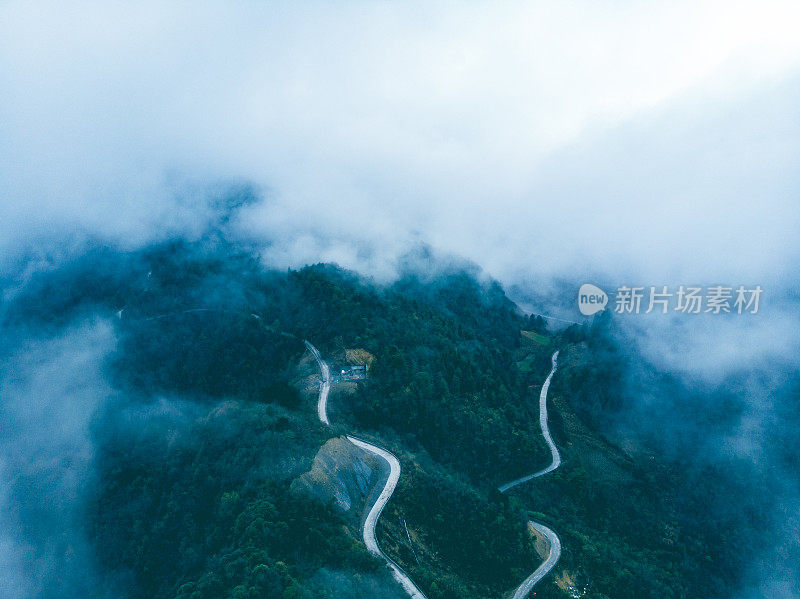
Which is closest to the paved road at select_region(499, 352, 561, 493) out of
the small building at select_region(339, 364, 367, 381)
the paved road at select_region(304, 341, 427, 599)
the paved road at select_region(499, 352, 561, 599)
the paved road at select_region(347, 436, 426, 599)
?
the paved road at select_region(499, 352, 561, 599)

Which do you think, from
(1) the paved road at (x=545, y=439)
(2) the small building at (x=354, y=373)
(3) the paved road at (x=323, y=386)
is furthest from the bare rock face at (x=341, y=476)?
(1) the paved road at (x=545, y=439)

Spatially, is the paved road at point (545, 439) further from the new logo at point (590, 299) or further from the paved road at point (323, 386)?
the paved road at point (323, 386)

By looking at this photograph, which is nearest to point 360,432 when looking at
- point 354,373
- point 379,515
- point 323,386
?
point 323,386

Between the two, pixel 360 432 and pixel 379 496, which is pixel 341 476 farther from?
pixel 360 432

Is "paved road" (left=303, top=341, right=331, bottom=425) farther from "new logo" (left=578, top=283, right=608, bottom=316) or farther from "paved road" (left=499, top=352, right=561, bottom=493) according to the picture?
"new logo" (left=578, top=283, right=608, bottom=316)

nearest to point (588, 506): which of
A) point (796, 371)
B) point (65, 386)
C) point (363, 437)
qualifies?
point (363, 437)

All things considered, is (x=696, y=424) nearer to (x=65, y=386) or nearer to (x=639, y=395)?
(x=639, y=395)
